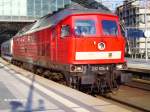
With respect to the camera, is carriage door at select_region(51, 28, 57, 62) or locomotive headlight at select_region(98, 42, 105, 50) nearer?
locomotive headlight at select_region(98, 42, 105, 50)

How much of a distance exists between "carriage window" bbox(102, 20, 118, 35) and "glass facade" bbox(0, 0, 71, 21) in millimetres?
72698

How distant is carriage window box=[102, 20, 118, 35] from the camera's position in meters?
15.6

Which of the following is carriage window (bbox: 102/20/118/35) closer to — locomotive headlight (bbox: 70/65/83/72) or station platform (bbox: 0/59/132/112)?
locomotive headlight (bbox: 70/65/83/72)

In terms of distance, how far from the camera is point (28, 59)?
82.9ft

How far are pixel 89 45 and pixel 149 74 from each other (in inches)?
381

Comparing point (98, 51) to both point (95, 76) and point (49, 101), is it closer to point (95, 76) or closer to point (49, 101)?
point (95, 76)

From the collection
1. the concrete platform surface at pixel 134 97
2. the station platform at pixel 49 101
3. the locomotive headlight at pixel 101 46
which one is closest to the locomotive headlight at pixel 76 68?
the station platform at pixel 49 101

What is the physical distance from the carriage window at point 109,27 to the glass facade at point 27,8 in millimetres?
72698

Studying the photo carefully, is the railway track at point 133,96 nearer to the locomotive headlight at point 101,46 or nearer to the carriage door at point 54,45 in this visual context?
the carriage door at point 54,45

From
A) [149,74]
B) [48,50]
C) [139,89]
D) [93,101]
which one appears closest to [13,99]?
[93,101]

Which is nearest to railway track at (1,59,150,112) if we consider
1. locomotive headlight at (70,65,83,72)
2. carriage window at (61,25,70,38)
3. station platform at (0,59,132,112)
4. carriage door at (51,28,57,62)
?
carriage door at (51,28,57,62)

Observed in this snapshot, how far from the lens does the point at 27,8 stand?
295ft

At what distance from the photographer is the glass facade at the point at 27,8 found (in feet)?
290

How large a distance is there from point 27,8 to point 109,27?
75760 millimetres
